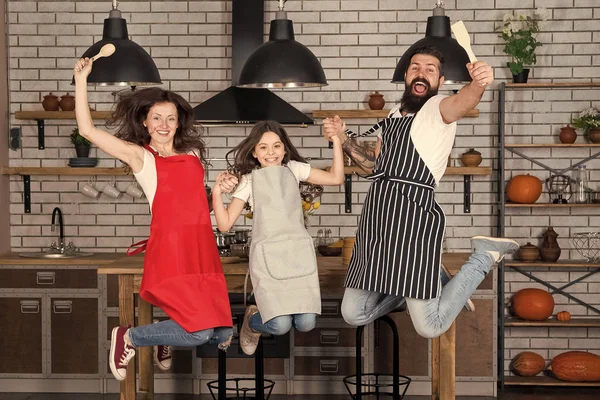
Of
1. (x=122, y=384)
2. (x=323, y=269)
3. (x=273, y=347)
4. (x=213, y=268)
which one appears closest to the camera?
(x=213, y=268)

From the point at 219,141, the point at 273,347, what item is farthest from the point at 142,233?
the point at 273,347

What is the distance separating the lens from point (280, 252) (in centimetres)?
442

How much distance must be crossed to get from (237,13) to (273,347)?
245 cm

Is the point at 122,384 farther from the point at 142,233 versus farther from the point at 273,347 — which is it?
the point at 142,233

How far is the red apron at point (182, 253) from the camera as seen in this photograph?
4.41 meters

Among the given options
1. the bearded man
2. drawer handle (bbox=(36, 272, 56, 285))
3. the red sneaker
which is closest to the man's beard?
the bearded man

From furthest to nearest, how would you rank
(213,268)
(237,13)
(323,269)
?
1. (237,13)
2. (323,269)
3. (213,268)

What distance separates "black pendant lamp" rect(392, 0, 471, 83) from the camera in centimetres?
524

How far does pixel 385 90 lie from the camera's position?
719cm

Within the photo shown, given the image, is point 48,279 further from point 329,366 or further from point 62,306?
point 329,366

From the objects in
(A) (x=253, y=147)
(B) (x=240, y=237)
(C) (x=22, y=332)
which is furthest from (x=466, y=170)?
(C) (x=22, y=332)

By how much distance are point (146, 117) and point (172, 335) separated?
105cm

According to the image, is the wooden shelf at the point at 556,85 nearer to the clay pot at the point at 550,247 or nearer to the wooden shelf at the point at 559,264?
the clay pot at the point at 550,247

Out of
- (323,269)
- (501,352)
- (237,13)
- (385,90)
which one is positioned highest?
(237,13)
